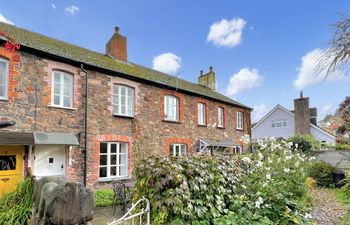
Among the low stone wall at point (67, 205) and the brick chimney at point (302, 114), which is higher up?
the brick chimney at point (302, 114)

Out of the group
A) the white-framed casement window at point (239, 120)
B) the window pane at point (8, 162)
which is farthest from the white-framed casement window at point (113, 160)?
the white-framed casement window at point (239, 120)

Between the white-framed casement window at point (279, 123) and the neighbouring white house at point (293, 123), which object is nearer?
the neighbouring white house at point (293, 123)

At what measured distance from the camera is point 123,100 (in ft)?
38.0

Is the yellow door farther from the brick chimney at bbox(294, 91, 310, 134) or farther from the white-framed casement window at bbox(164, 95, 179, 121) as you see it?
the brick chimney at bbox(294, 91, 310, 134)

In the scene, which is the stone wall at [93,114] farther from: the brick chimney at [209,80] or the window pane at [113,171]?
the brick chimney at [209,80]

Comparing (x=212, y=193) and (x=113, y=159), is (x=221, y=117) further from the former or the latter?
(x=212, y=193)

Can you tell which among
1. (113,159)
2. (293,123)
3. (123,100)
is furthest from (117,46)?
(293,123)

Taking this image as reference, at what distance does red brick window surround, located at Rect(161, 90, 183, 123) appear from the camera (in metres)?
13.4

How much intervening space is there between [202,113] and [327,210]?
963 centimetres

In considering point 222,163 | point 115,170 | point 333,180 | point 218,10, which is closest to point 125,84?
point 115,170

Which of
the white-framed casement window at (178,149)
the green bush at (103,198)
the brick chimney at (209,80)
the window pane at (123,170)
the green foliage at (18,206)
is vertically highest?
the brick chimney at (209,80)

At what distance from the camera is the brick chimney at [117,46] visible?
47.4ft

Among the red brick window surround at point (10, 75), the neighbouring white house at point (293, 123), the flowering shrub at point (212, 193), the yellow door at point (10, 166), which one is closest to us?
the flowering shrub at point (212, 193)

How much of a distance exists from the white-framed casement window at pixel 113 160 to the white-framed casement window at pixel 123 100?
5.02 feet
